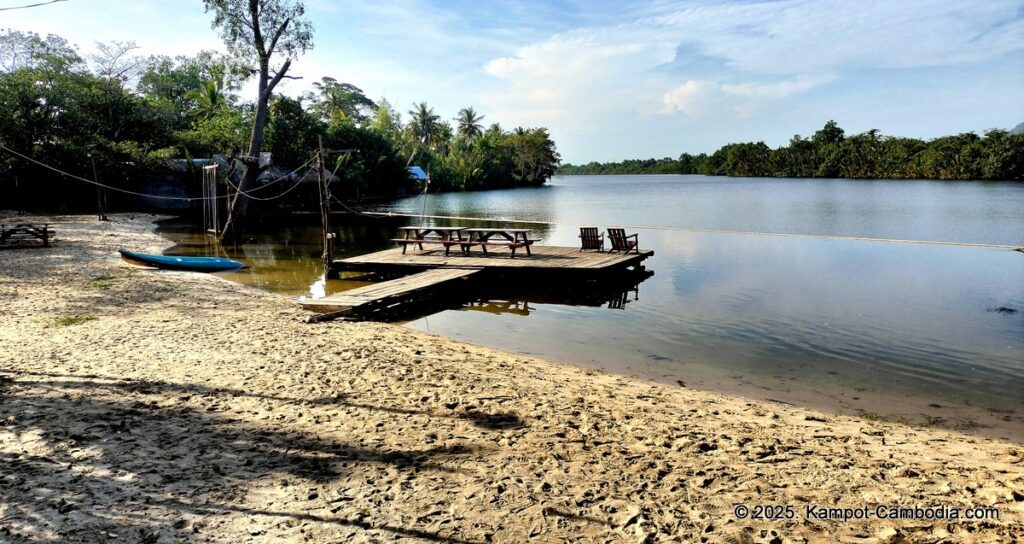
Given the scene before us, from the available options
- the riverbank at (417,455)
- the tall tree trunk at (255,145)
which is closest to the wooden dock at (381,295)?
the riverbank at (417,455)

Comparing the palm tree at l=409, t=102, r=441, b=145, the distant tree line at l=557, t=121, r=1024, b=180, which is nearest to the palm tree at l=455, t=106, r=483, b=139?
the palm tree at l=409, t=102, r=441, b=145

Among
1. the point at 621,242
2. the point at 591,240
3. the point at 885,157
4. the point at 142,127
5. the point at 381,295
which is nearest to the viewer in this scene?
the point at 381,295

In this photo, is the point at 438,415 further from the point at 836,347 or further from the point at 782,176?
the point at 782,176

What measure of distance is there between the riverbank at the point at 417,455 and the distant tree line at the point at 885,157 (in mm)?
93118

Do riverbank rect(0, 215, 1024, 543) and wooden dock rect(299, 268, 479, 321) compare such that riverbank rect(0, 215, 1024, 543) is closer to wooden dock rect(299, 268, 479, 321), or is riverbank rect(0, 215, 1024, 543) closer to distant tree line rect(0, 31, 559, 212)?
wooden dock rect(299, 268, 479, 321)

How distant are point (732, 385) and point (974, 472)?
3.31 metres

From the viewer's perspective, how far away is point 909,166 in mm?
89562

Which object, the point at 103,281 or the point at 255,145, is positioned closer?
the point at 103,281

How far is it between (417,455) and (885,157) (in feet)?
363

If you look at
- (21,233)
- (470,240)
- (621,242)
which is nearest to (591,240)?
(621,242)

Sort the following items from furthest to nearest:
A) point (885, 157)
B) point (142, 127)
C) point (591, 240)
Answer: point (885, 157) < point (142, 127) < point (591, 240)

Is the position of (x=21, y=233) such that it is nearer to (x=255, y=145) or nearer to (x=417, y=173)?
(x=255, y=145)

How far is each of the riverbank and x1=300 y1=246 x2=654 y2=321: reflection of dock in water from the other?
14.8 feet

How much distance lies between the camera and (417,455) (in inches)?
183
